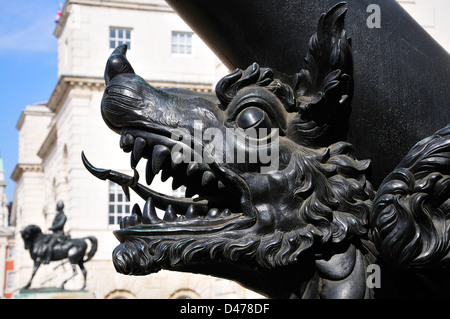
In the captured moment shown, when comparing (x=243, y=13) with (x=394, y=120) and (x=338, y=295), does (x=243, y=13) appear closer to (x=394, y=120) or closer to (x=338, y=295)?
(x=394, y=120)

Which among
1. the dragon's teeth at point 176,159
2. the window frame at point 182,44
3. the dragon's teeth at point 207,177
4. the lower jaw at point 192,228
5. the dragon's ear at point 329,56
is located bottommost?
the lower jaw at point 192,228

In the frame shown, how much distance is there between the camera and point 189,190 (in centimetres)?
160

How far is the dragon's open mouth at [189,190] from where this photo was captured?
4.96 feet

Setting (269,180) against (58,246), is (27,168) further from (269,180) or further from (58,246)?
(269,180)

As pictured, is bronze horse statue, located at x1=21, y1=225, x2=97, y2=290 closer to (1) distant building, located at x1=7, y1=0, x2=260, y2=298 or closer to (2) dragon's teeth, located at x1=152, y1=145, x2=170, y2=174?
(1) distant building, located at x1=7, y1=0, x2=260, y2=298

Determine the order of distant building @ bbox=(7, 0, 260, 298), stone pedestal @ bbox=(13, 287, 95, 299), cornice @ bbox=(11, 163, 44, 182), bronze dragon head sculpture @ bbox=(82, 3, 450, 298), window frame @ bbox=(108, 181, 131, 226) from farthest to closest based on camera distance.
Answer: cornice @ bbox=(11, 163, 44, 182)
window frame @ bbox=(108, 181, 131, 226)
distant building @ bbox=(7, 0, 260, 298)
stone pedestal @ bbox=(13, 287, 95, 299)
bronze dragon head sculpture @ bbox=(82, 3, 450, 298)

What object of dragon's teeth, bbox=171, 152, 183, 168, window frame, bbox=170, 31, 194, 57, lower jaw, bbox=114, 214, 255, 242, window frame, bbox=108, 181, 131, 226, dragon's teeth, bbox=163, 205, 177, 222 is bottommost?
lower jaw, bbox=114, 214, 255, 242

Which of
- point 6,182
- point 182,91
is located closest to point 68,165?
point 182,91

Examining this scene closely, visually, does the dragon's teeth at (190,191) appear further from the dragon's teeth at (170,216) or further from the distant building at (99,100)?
the distant building at (99,100)

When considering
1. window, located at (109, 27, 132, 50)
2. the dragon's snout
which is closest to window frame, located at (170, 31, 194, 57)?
window, located at (109, 27, 132, 50)

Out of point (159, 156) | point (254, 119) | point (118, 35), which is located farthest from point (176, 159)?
point (118, 35)

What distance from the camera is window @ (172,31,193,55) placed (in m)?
34.2

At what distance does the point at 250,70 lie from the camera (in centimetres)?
156

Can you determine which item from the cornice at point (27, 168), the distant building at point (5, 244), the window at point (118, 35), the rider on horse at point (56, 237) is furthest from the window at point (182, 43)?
the distant building at point (5, 244)
